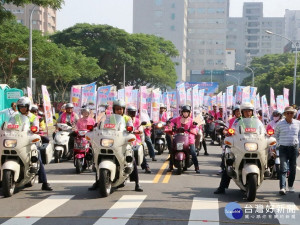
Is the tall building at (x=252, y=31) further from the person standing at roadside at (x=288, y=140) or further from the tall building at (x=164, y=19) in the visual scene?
the person standing at roadside at (x=288, y=140)

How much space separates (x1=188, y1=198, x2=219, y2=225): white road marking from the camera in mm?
7350

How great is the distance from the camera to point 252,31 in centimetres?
19650

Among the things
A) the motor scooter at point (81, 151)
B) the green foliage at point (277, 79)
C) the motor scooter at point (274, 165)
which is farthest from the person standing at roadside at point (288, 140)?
the green foliage at point (277, 79)

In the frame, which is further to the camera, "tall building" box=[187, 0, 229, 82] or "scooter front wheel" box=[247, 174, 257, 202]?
"tall building" box=[187, 0, 229, 82]

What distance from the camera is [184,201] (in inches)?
351

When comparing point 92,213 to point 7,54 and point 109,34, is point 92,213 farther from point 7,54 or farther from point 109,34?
point 109,34

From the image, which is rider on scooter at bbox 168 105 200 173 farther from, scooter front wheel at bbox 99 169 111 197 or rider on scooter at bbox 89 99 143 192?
scooter front wheel at bbox 99 169 111 197

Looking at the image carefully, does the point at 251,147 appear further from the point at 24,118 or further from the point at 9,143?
the point at 9,143

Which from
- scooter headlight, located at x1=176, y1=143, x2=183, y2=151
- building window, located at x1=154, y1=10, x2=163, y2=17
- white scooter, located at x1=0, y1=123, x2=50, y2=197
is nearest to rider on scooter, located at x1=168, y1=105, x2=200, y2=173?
scooter headlight, located at x1=176, y1=143, x2=183, y2=151

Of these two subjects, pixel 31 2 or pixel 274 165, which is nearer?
pixel 274 165

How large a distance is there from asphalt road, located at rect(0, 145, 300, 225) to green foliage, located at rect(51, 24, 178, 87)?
46973mm

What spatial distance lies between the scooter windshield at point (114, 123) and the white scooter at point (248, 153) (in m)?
1.77

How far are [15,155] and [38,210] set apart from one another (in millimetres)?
1384

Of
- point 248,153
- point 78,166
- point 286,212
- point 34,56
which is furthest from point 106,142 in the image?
point 34,56
